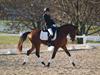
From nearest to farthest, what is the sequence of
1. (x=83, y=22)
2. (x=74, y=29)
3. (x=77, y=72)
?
(x=77, y=72) → (x=74, y=29) → (x=83, y=22)

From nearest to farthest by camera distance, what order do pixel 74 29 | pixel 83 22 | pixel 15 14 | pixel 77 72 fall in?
pixel 77 72, pixel 74 29, pixel 83 22, pixel 15 14

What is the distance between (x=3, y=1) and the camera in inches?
1214

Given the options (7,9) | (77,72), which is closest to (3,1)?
(7,9)

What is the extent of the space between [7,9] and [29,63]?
1904 cm

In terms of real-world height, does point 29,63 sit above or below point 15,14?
above

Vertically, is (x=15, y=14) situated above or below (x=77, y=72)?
below

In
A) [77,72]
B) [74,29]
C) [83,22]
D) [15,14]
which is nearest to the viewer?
[77,72]

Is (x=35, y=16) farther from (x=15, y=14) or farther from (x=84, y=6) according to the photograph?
(x=84, y=6)

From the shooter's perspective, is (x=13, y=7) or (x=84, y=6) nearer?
(x=84, y=6)

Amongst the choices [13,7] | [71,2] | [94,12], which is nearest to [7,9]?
[13,7]

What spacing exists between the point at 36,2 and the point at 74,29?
18.2 meters

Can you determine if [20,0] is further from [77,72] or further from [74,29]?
[77,72]

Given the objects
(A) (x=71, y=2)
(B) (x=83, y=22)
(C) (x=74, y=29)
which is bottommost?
(B) (x=83, y=22)

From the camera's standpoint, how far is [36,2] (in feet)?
99.0
